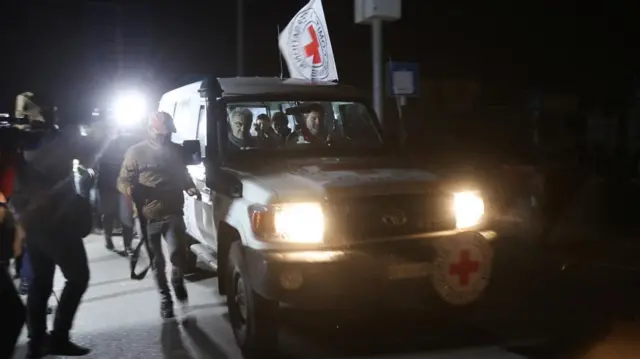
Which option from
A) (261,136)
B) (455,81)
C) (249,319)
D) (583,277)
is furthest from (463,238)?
(455,81)

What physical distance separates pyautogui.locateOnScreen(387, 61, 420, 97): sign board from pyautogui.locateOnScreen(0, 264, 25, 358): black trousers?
22.6 feet

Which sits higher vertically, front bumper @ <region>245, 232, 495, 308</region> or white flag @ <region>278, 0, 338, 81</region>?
white flag @ <region>278, 0, 338, 81</region>

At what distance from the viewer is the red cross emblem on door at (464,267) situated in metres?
5.28

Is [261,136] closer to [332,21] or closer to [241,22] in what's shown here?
[241,22]

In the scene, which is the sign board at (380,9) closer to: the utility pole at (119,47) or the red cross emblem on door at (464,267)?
the red cross emblem on door at (464,267)

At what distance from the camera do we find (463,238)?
5309mm

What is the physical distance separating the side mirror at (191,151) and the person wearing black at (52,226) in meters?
1.02

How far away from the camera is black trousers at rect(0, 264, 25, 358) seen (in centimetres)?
439

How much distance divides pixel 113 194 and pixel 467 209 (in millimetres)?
6564

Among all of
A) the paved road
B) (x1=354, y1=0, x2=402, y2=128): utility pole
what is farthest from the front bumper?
(x1=354, y1=0, x2=402, y2=128): utility pole

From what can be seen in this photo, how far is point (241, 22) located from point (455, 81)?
8.62 m

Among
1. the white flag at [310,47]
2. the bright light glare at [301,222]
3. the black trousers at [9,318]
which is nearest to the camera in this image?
the black trousers at [9,318]

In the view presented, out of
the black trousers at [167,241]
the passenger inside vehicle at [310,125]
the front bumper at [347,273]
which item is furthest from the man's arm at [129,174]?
the front bumper at [347,273]

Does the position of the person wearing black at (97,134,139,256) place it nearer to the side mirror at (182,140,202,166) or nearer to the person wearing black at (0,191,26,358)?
the side mirror at (182,140,202,166)
